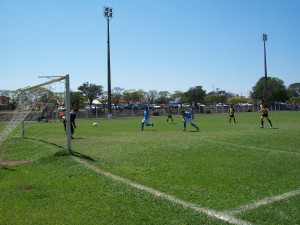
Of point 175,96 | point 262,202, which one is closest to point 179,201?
point 262,202

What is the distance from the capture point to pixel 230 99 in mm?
118250

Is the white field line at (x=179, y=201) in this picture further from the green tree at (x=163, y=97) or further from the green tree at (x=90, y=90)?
the green tree at (x=163, y=97)

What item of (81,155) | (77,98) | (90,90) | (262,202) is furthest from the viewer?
(90,90)

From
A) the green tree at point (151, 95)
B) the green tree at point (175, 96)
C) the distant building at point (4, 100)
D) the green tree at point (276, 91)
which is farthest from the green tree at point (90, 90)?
the distant building at point (4, 100)

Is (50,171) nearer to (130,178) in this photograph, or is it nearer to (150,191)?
(130,178)

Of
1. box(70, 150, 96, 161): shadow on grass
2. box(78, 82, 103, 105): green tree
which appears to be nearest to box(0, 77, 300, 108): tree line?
box(78, 82, 103, 105): green tree

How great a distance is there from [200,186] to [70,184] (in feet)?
9.29

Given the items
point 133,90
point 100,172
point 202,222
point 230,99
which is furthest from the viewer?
point 230,99

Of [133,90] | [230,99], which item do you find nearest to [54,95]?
[133,90]

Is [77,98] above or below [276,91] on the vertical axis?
below

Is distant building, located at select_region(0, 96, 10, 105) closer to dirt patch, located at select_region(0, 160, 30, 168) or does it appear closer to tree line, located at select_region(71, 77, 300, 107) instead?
dirt patch, located at select_region(0, 160, 30, 168)

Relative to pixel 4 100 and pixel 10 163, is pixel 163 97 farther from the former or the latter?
pixel 10 163

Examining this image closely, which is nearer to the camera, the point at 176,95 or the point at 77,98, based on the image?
the point at 77,98

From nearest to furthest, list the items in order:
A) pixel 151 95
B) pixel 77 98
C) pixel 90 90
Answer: pixel 77 98 → pixel 90 90 → pixel 151 95
